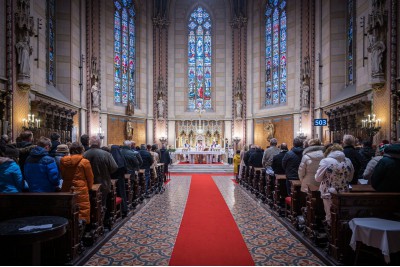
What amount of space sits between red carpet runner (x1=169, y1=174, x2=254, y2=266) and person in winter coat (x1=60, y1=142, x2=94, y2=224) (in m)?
1.65

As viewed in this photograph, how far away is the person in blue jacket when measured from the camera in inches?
185

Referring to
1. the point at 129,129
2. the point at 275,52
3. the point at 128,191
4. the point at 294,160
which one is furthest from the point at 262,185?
the point at 275,52

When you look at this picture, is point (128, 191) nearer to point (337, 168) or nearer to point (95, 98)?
point (337, 168)

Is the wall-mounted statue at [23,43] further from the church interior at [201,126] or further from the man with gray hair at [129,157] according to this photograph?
the man with gray hair at [129,157]

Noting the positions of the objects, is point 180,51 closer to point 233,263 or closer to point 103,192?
point 103,192

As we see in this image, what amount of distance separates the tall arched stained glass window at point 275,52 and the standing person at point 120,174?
58.4ft

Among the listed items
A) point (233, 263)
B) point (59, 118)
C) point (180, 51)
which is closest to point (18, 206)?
point (233, 263)

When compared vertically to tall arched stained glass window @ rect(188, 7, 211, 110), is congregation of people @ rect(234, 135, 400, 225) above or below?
below

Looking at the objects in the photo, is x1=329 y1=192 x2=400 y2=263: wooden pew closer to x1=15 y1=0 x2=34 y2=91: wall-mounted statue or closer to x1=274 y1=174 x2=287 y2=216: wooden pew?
x1=274 y1=174 x2=287 y2=216: wooden pew

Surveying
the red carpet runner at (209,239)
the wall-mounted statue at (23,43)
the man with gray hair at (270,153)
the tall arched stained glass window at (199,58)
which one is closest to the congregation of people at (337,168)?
the red carpet runner at (209,239)

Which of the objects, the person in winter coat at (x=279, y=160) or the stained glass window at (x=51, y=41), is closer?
the person in winter coat at (x=279, y=160)

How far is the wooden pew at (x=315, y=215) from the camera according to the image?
5521mm

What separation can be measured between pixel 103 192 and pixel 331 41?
1557 cm

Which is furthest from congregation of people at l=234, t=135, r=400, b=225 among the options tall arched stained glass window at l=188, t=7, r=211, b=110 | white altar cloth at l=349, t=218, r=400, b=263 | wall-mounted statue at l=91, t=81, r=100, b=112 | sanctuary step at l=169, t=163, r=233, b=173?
tall arched stained glass window at l=188, t=7, r=211, b=110
